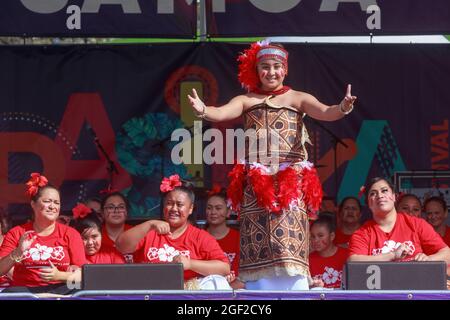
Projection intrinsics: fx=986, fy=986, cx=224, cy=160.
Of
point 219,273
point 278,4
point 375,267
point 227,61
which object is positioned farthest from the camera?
point 227,61

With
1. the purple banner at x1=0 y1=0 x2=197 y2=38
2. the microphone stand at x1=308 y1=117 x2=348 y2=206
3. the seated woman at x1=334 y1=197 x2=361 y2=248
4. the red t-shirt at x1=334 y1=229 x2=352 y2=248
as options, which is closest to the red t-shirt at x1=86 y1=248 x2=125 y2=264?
the red t-shirt at x1=334 y1=229 x2=352 y2=248

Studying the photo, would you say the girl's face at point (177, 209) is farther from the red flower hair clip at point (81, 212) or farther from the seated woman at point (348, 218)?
the seated woman at point (348, 218)

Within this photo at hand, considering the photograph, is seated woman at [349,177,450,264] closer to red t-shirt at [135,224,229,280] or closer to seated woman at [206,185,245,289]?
red t-shirt at [135,224,229,280]

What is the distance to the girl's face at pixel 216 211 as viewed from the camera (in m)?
7.41

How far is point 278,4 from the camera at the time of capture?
8.30 meters

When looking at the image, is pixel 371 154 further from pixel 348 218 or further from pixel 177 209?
pixel 177 209

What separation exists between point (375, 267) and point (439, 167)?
14.4 ft

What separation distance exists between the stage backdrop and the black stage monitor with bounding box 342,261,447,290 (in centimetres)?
420

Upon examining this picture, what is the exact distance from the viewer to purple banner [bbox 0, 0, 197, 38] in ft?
27.2

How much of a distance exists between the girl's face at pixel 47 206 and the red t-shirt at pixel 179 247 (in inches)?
23.5

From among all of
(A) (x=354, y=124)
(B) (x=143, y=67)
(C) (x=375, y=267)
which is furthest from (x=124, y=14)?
(C) (x=375, y=267)

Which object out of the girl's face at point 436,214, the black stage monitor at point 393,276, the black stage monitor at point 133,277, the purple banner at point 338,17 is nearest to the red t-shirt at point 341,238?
the girl's face at point 436,214
